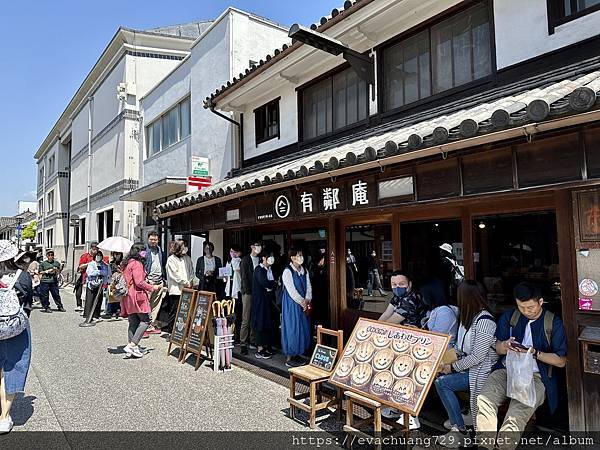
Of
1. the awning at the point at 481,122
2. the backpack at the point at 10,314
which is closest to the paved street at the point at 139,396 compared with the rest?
the backpack at the point at 10,314

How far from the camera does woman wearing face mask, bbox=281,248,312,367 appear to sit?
702 cm

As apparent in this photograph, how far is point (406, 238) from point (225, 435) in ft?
11.7

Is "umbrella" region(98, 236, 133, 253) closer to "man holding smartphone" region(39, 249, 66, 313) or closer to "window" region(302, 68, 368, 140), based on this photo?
"man holding smartphone" region(39, 249, 66, 313)

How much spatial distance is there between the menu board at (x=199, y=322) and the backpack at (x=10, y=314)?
2982mm

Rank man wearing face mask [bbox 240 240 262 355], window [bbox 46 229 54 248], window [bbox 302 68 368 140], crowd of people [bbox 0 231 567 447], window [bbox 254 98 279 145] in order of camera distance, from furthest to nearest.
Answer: window [bbox 46 229 54 248] < window [bbox 254 98 279 145] < man wearing face mask [bbox 240 240 262 355] < window [bbox 302 68 368 140] < crowd of people [bbox 0 231 567 447]

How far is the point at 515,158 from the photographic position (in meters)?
3.75

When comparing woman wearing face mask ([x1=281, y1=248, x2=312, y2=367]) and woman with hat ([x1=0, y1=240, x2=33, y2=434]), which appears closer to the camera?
woman with hat ([x1=0, y1=240, x2=33, y2=434])

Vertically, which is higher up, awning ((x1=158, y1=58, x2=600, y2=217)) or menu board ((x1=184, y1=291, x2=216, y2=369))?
awning ((x1=158, y1=58, x2=600, y2=217))

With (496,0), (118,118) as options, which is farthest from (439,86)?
(118,118)

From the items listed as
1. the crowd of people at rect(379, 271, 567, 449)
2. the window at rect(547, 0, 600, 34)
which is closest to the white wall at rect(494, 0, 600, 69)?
the window at rect(547, 0, 600, 34)

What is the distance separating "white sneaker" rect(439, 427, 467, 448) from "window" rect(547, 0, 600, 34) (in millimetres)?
4525

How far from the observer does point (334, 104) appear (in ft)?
26.5

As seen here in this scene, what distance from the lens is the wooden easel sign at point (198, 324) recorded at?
24.2 ft

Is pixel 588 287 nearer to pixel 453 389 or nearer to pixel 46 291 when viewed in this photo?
pixel 453 389
